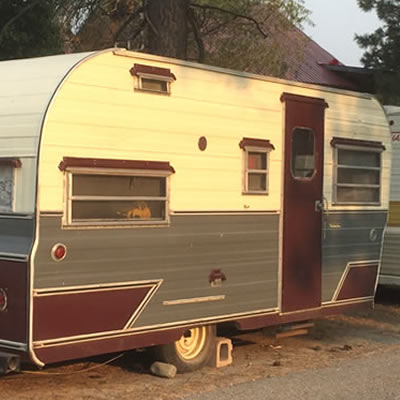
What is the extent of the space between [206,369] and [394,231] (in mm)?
4742

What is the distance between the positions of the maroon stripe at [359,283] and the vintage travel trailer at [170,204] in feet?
0.07

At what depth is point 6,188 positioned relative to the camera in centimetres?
628

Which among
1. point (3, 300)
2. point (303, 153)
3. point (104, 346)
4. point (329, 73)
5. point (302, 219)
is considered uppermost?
point (329, 73)

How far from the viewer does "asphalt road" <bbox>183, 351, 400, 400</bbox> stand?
6715 mm

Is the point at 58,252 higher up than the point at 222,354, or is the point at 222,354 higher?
the point at 58,252

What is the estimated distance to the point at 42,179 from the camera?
603cm

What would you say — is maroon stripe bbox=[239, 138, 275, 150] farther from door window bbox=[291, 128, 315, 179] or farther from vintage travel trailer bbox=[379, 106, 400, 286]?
vintage travel trailer bbox=[379, 106, 400, 286]

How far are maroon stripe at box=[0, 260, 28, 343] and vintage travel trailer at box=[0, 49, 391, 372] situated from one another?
0.01 m

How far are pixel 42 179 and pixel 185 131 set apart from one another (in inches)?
64.0

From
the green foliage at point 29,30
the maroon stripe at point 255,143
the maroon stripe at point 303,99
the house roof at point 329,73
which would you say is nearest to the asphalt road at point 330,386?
the maroon stripe at point 255,143

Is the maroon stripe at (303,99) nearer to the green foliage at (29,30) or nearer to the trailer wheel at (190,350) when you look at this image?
the trailer wheel at (190,350)

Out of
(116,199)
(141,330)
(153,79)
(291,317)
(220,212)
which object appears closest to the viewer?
(116,199)

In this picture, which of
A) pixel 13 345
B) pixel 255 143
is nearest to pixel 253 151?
pixel 255 143

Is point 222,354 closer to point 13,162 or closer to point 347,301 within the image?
point 347,301
